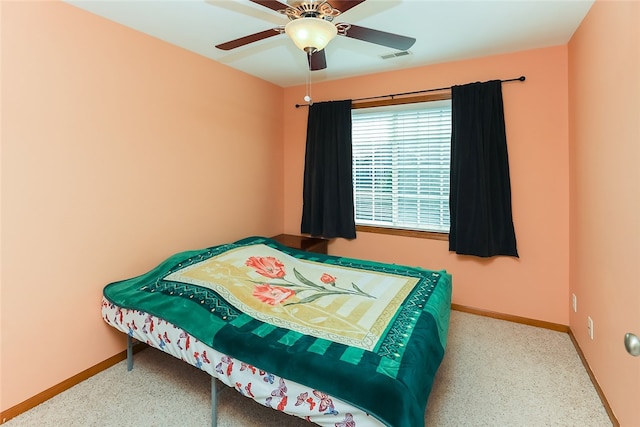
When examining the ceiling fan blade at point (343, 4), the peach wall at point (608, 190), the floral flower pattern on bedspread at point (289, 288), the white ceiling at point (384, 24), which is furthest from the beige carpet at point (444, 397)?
the white ceiling at point (384, 24)

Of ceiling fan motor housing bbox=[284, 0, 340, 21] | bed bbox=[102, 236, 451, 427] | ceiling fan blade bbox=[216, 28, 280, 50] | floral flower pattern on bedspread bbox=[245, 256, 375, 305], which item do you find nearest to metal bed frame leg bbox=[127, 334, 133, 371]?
Answer: bed bbox=[102, 236, 451, 427]

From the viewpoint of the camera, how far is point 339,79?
12.1 ft

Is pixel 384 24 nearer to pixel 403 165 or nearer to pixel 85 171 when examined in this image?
pixel 403 165

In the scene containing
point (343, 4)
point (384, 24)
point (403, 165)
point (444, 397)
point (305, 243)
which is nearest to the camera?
point (343, 4)

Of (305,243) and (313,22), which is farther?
(305,243)

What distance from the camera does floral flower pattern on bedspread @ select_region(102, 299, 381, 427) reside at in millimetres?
1331

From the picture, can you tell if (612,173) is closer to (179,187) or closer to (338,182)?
(338,182)

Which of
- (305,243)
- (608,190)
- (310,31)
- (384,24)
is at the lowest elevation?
(305,243)

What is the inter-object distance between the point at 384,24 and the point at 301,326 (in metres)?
2.13

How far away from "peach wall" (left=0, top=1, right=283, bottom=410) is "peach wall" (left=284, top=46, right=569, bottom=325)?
2223 mm

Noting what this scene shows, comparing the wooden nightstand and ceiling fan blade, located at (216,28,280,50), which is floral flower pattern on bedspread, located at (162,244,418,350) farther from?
ceiling fan blade, located at (216,28,280,50)

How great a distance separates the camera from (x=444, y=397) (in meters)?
2.02

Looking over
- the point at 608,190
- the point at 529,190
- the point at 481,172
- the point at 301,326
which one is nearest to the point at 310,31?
the point at 301,326

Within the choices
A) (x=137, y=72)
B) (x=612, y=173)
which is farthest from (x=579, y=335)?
(x=137, y=72)
